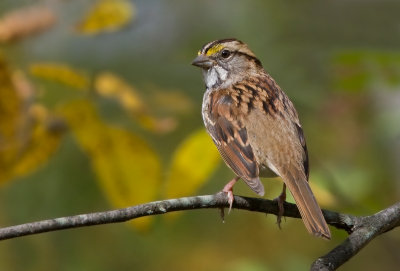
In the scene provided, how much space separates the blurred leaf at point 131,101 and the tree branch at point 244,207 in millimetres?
649

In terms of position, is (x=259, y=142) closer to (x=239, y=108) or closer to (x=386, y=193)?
(x=239, y=108)

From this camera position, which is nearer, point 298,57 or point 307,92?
point 307,92

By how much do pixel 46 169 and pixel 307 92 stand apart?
2.14m

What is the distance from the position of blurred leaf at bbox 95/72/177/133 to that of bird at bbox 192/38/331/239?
28 centimetres

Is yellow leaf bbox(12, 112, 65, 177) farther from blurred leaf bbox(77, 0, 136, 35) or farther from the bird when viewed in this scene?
the bird

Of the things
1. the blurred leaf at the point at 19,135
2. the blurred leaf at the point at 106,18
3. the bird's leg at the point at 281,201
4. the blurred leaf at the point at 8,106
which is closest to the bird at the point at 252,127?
the bird's leg at the point at 281,201

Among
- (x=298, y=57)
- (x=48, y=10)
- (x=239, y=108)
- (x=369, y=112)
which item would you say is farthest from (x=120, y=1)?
(x=298, y=57)

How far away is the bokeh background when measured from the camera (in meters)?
3.42

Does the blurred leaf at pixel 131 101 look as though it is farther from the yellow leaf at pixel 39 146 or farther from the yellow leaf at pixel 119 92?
the yellow leaf at pixel 39 146

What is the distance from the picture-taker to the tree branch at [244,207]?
2.29 meters

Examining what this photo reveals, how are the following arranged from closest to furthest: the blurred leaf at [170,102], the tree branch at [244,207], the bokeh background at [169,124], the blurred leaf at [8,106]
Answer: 1. the tree branch at [244,207]
2. the blurred leaf at [8,106]
3. the bokeh background at [169,124]
4. the blurred leaf at [170,102]

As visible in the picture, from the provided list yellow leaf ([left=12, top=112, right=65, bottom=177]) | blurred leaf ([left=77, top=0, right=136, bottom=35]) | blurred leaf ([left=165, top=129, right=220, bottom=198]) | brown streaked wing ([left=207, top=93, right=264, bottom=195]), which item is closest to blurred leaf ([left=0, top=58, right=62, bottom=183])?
yellow leaf ([left=12, top=112, right=65, bottom=177])

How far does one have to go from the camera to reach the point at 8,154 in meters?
3.33

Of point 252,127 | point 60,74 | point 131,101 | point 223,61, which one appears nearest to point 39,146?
point 60,74
